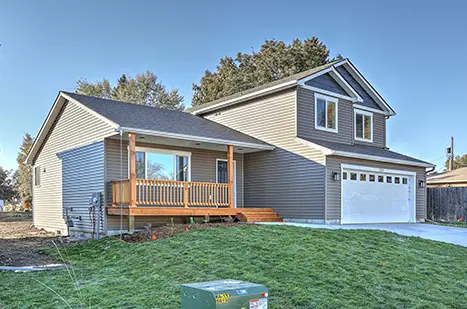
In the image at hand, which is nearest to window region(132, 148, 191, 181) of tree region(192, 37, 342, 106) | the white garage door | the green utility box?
the white garage door

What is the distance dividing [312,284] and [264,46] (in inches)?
1241

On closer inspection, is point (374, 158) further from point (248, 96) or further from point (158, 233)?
point (158, 233)

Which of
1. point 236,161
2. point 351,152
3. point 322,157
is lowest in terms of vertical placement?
point 236,161

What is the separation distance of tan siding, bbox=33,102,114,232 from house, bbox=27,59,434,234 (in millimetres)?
42

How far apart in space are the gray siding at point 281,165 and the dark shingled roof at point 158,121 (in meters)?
0.64

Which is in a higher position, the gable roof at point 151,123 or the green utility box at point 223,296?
the gable roof at point 151,123

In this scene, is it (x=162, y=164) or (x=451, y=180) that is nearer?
(x=162, y=164)

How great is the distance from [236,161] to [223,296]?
1420 cm

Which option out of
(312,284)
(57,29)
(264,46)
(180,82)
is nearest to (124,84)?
(180,82)

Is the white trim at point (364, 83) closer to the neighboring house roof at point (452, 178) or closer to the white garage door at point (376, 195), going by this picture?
the white garage door at point (376, 195)

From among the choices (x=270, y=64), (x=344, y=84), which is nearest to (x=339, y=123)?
(x=344, y=84)

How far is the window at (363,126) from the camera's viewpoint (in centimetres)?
1834

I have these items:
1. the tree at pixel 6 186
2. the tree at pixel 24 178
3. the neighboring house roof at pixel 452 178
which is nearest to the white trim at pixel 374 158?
the neighboring house roof at pixel 452 178

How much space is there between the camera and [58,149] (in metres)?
16.7
